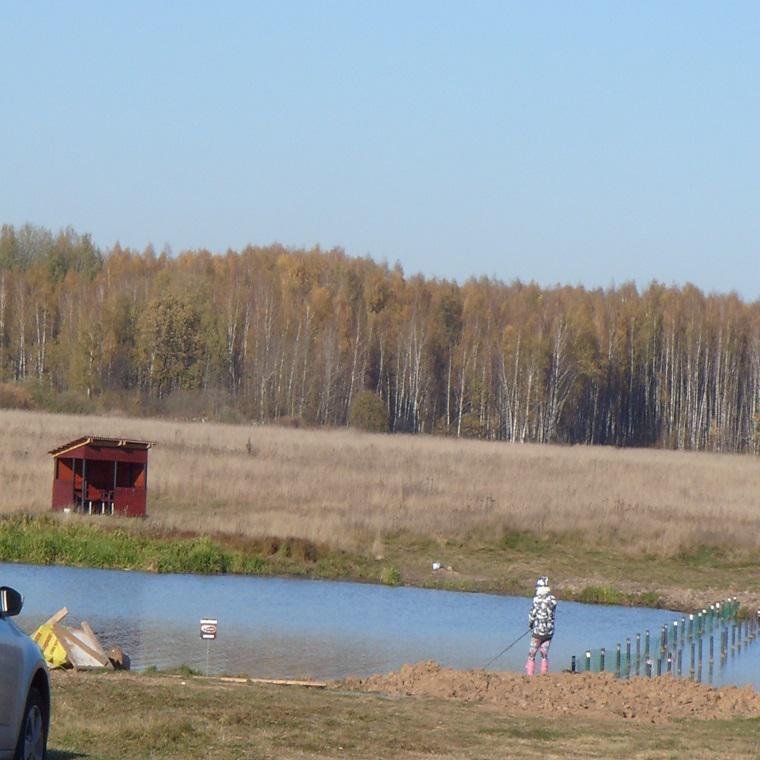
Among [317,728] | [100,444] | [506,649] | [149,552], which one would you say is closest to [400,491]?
[100,444]

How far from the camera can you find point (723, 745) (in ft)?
48.6

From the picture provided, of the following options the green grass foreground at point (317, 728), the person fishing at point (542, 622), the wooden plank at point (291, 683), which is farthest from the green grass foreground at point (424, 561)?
the green grass foreground at point (317, 728)

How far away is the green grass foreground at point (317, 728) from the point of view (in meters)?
12.7

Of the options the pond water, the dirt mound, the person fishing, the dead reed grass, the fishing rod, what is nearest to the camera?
the dirt mound

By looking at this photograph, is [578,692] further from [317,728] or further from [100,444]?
[100,444]

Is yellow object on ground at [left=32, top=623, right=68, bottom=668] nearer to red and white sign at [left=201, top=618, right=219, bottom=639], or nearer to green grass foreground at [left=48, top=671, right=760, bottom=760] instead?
green grass foreground at [left=48, top=671, right=760, bottom=760]

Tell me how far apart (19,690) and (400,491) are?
39.7 m

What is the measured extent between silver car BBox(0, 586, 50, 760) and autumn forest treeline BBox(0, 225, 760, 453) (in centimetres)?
8804

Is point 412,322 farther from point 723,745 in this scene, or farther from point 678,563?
point 723,745

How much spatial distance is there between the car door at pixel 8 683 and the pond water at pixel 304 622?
12857 millimetres

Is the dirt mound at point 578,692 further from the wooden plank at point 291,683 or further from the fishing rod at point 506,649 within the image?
the fishing rod at point 506,649

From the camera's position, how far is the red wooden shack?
42.6 meters

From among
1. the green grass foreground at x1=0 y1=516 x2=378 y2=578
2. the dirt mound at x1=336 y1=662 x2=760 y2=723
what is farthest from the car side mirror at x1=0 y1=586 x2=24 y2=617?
the green grass foreground at x1=0 y1=516 x2=378 y2=578

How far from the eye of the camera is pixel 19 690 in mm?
9531
